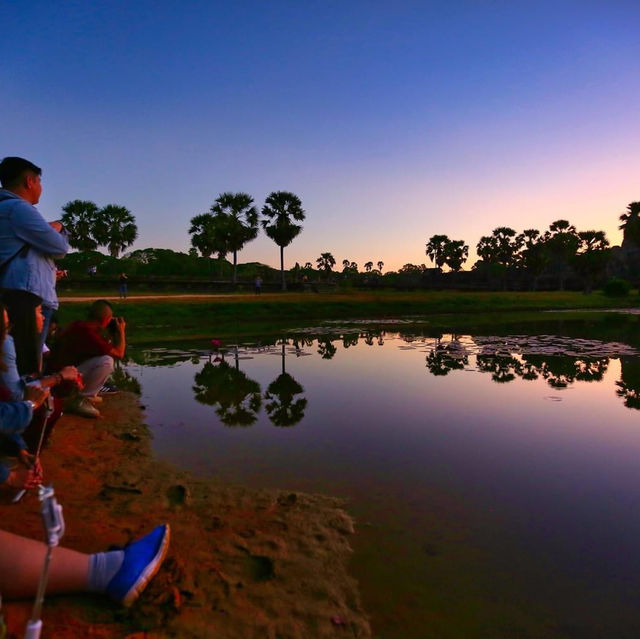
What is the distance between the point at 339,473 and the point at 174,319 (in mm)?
17690

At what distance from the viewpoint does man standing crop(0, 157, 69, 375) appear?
142 inches

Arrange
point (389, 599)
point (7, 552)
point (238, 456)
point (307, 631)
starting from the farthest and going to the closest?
point (238, 456) < point (389, 599) < point (307, 631) < point (7, 552)

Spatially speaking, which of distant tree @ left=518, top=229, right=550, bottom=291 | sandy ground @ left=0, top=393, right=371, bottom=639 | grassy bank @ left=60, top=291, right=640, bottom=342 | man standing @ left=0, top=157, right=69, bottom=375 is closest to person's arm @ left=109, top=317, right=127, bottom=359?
sandy ground @ left=0, top=393, right=371, bottom=639

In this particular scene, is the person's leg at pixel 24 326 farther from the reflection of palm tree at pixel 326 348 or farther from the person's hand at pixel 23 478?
the reflection of palm tree at pixel 326 348

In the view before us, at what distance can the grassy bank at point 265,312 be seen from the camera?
768 inches

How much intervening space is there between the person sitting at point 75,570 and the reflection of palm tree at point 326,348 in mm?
10317

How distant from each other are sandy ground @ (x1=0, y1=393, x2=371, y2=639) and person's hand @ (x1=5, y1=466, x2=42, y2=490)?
214 millimetres

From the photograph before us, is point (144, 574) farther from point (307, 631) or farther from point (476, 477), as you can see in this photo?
point (476, 477)

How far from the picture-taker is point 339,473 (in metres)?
4.88

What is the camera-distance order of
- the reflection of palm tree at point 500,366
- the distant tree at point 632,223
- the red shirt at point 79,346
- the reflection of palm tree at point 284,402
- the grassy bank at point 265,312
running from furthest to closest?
the distant tree at point 632,223
the grassy bank at point 265,312
the reflection of palm tree at point 500,366
the reflection of palm tree at point 284,402
the red shirt at point 79,346

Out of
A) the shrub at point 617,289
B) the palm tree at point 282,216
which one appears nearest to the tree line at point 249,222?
the palm tree at point 282,216

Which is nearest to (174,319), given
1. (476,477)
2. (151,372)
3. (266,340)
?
(266,340)

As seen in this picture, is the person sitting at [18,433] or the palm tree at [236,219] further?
the palm tree at [236,219]

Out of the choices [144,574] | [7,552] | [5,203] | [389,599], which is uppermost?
[5,203]
